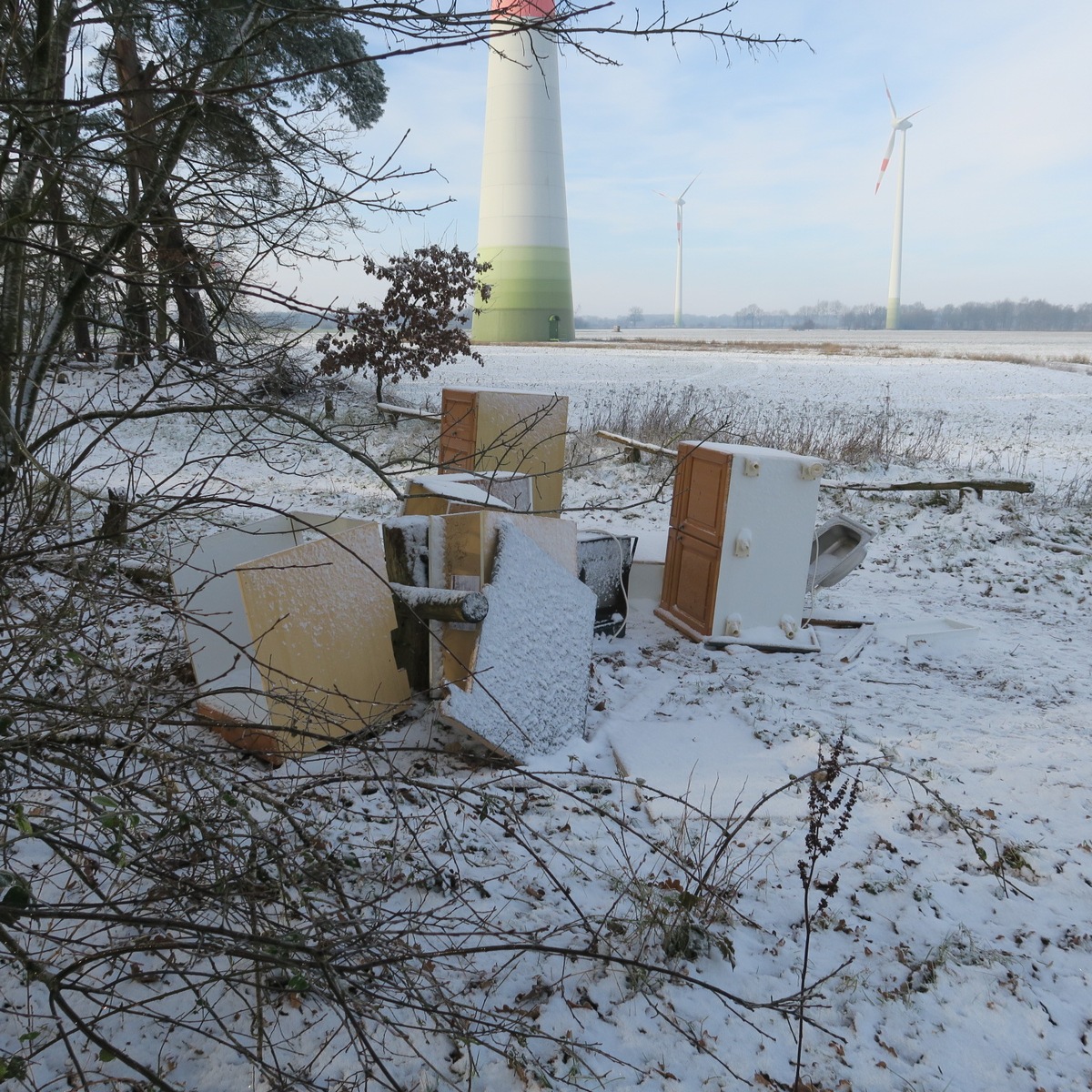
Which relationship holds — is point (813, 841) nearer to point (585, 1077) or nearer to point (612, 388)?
point (585, 1077)

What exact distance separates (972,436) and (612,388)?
23.6ft

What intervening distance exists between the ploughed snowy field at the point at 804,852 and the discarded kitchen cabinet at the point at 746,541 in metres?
0.28

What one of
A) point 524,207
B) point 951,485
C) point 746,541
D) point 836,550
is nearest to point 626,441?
point 951,485

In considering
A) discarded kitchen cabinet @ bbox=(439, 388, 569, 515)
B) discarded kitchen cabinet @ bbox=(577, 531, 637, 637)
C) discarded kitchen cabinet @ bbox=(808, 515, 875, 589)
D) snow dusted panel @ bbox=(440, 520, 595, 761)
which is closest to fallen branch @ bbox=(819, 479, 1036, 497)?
discarded kitchen cabinet @ bbox=(808, 515, 875, 589)

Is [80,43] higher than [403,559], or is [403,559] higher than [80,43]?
[80,43]

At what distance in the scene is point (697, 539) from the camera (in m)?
6.20

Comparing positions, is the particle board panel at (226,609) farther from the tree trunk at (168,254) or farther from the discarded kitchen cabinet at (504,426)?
the discarded kitchen cabinet at (504,426)

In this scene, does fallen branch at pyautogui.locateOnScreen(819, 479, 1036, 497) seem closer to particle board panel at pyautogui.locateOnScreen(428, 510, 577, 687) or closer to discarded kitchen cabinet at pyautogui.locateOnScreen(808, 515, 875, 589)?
discarded kitchen cabinet at pyautogui.locateOnScreen(808, 515, 875, 589)

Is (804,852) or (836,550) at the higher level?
(836,550)

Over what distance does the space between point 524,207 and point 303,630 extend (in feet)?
94.4

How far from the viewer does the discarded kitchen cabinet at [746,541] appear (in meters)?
5.78

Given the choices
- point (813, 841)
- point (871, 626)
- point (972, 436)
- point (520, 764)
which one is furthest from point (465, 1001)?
point (972, 436)

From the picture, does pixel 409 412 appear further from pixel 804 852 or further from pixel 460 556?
pixel 804 852

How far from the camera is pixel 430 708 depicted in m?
4.51
